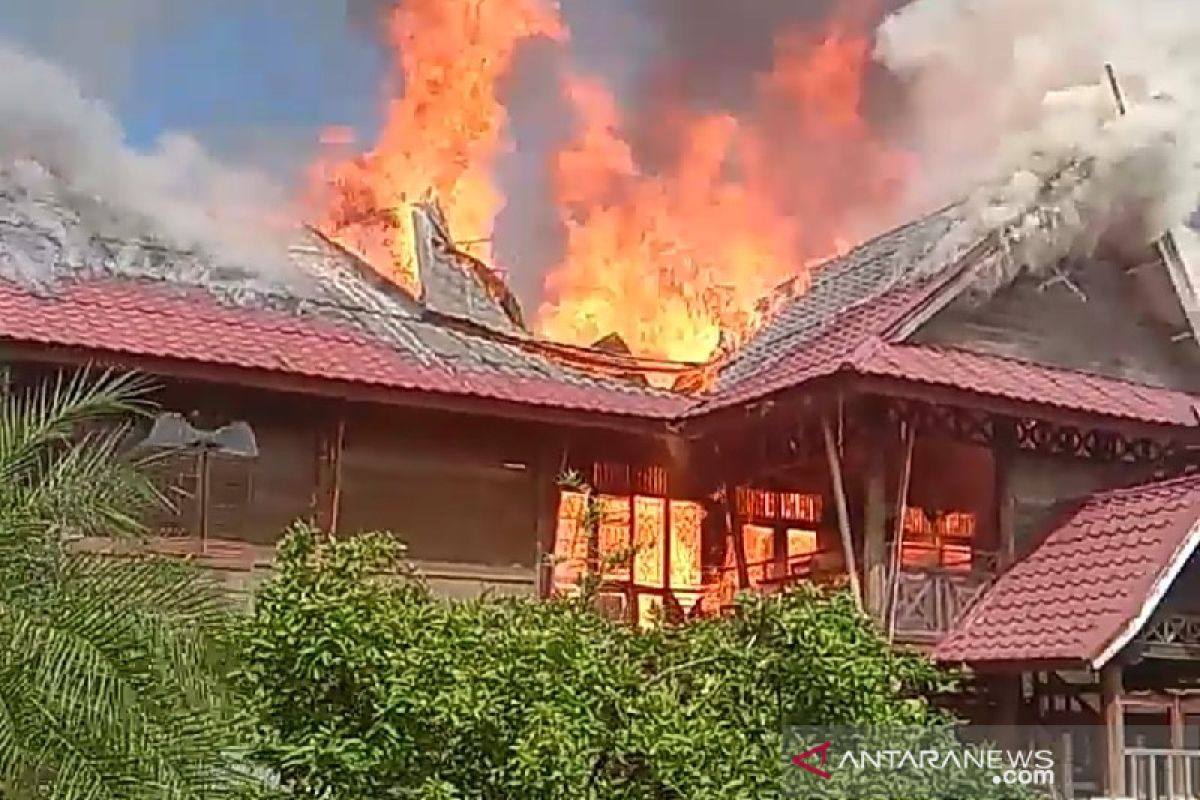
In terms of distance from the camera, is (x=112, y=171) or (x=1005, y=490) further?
(x=112, y=171)

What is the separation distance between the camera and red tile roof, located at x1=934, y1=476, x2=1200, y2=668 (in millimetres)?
13711

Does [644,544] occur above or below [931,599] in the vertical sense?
above

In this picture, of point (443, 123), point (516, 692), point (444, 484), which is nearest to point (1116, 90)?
point (444, 484)

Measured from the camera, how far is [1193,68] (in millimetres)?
19688

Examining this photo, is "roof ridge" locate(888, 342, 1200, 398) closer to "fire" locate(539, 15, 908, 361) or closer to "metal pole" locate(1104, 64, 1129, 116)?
"metal pole" locate(1104, 64, 1129, 116)

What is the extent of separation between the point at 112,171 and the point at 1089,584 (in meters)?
9.73

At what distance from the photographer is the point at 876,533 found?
50.1ft

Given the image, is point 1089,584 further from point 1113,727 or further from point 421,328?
point 421,328

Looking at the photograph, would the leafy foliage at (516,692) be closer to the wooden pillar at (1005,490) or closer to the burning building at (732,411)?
the burning building at (732,411)

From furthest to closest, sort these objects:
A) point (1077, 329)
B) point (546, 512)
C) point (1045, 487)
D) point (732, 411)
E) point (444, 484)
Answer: point (1077, 329) → point (1045, 487) → point (732, 411) → point (546, 512) → point (444, 484)

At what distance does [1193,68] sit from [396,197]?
9.13 meters

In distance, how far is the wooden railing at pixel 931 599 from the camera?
Answer: 15219 mm

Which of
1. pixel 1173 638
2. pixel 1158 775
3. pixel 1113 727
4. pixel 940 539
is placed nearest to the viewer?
pixel 1113 727

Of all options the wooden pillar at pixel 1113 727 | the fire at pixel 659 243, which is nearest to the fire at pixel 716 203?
the fire at pixel 659 243
